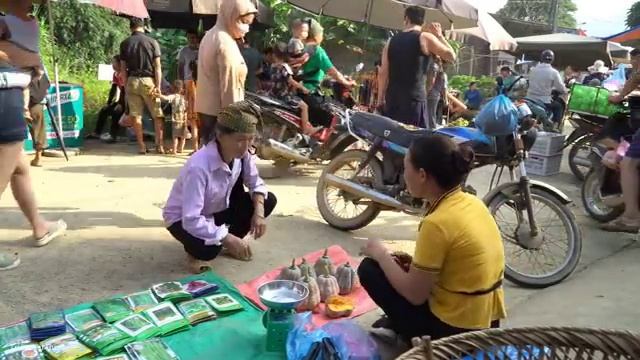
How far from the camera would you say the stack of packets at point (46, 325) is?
2.63m

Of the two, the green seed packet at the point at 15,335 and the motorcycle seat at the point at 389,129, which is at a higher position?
the motorcycle seat at the point at 389,129

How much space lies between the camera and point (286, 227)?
182 inches

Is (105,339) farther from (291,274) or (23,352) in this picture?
(291,274)

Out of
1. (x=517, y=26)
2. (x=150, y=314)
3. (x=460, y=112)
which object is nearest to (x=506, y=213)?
(x=150, y=314)

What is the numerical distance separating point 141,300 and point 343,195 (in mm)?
1976

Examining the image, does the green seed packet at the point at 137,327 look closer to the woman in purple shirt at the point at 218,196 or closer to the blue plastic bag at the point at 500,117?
the woman in purple shirt at the point at 218,196

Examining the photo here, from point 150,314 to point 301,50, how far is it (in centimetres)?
422

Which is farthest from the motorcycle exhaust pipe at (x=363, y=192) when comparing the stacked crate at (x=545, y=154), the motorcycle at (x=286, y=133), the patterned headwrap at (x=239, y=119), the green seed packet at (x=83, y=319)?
the stacked crate at (x=545, y=154)

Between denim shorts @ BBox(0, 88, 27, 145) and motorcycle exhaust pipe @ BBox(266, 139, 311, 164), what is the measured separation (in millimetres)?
2898

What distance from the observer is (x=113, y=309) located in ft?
9.53

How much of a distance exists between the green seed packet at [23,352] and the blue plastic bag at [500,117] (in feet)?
9.30

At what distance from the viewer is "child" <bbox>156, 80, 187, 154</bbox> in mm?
7231

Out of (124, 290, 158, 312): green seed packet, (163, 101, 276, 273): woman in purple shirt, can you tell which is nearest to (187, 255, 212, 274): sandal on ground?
(163, 101, 276, 273): woman in purple shirt

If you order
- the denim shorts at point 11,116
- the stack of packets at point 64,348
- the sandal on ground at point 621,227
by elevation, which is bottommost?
the stack of packets at point 64,348
